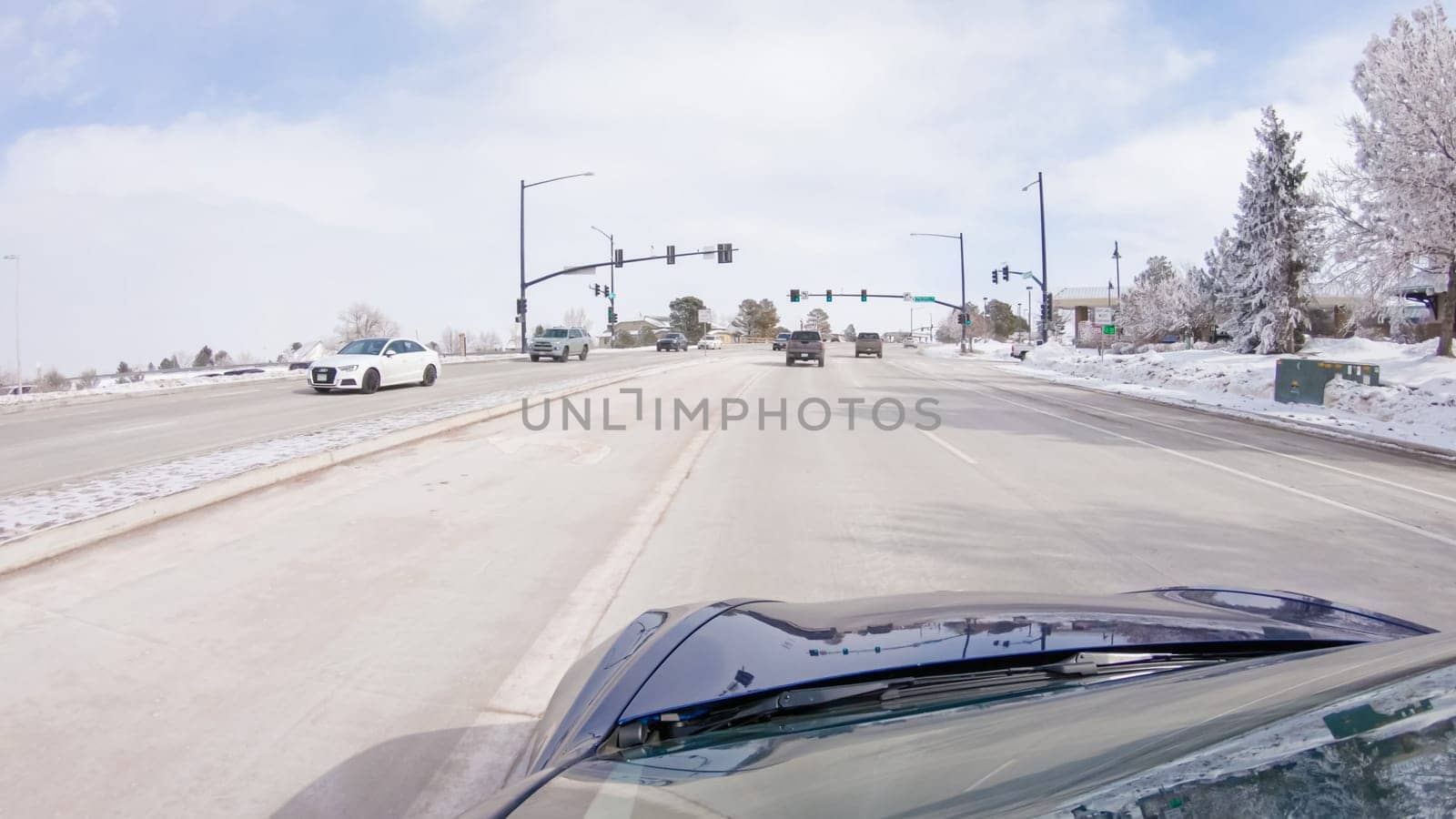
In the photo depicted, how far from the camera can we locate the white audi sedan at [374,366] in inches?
854

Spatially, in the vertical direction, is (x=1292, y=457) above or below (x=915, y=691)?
below

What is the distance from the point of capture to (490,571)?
6031mm

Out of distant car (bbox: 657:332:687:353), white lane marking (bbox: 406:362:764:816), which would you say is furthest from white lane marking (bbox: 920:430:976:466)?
distant car (bbox: 657:332:687:353)

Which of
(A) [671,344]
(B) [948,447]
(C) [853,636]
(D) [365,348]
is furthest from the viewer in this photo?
(A) [671,344]

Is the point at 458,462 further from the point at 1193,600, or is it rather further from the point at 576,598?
the point at 1193,600

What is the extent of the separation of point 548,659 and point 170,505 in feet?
15.0

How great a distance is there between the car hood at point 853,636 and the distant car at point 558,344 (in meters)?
39.9

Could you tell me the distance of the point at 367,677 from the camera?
4.15 meters

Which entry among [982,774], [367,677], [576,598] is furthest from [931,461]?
[982,774]

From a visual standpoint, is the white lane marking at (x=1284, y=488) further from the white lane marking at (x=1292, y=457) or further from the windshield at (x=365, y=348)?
the windshield at (x=365, y=348)

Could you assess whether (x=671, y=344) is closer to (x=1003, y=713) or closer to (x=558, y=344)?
(x=558, y=344)

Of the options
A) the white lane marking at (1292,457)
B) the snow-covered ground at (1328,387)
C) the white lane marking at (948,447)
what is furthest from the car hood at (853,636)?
the snow-covered ground at (1328,387)

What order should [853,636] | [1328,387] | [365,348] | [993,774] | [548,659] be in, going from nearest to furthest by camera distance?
[993,774] < [853,636] < [548,659] < [1328,387] < [365,348]

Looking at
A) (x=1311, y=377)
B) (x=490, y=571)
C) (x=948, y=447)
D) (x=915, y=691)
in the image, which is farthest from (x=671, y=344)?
(x=915, y=691)
